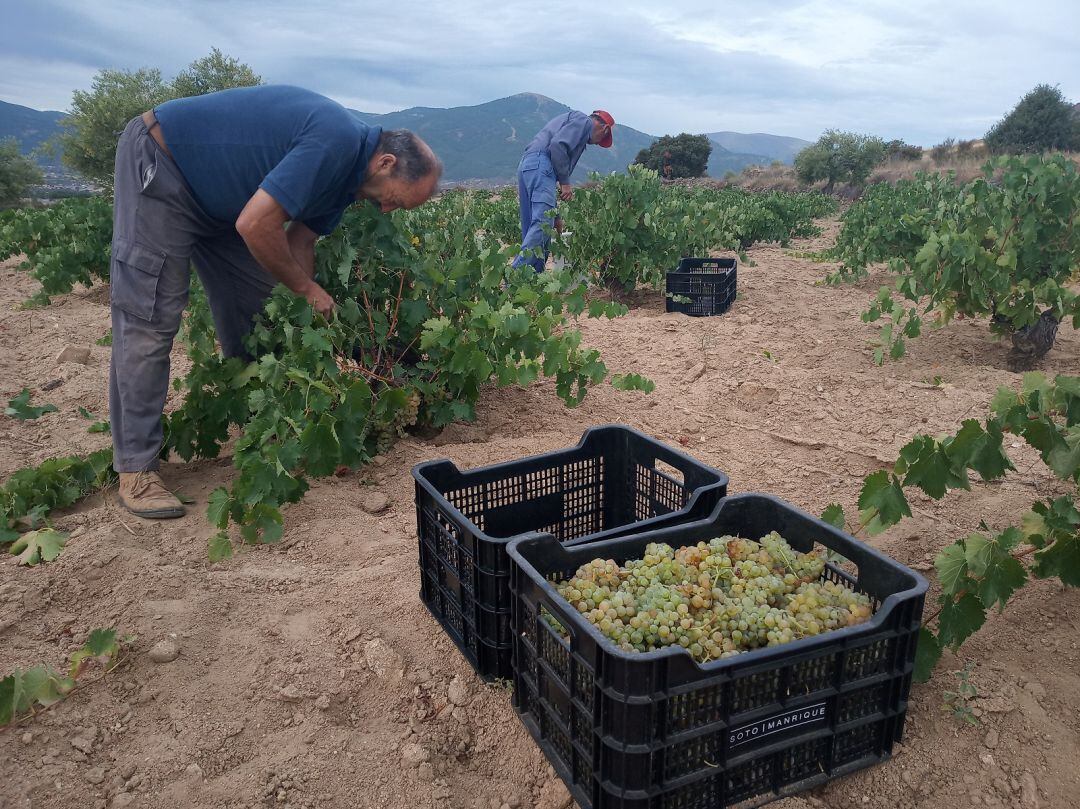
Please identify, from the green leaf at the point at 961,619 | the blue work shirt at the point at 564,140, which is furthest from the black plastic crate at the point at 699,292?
the green leaf at the point at 961,619

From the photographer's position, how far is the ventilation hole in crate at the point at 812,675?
5.57 ft

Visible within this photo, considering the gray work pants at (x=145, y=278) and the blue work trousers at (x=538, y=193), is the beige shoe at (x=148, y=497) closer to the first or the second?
the gray work pants at (x=145, y=278)

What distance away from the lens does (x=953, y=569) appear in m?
2.10

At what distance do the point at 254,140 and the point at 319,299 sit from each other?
2.36ft

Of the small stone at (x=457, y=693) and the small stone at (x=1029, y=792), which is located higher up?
the small stone at (x=1029, y=792)

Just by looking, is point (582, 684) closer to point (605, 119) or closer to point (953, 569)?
point (953, 569)

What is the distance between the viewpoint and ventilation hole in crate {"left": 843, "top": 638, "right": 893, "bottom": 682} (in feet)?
5.81

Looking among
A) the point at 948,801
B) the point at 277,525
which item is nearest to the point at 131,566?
the point at 277,525

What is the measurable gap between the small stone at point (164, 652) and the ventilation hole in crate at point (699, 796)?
60.4 inches

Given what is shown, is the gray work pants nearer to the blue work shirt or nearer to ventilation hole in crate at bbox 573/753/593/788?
ventilation hole in crate at bbox 573/753/593/788

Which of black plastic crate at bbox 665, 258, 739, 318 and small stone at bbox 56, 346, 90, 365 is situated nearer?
small stone at bbox 56, 346, 90, 365

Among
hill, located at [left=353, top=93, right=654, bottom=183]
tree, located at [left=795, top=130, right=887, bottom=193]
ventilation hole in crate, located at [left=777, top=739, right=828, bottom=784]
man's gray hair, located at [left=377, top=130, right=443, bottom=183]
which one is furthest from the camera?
hill, located at [left=353, top=93, right=654, bottom=183]

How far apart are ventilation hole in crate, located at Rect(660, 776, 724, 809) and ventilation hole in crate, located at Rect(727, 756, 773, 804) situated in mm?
30

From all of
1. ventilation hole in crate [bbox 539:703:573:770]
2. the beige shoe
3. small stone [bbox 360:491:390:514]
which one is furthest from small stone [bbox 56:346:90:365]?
ventilation hole in crate [bbox 539:703:573:770]
